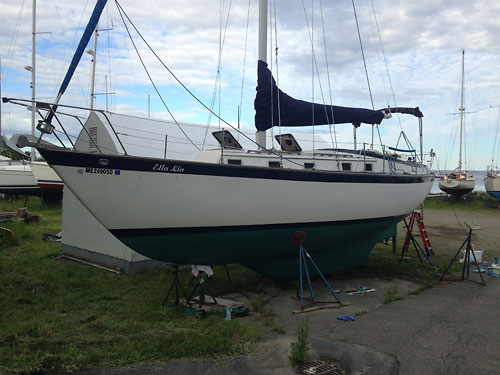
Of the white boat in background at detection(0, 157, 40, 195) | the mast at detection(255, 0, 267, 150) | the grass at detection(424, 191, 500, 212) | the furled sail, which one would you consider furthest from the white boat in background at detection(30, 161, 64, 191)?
the grass at detection(424, 191, 500, 212)

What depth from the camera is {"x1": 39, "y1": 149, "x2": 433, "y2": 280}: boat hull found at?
5.36 metres

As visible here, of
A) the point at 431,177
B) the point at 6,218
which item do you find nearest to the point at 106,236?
the point at 6,218

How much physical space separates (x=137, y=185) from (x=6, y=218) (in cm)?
1042

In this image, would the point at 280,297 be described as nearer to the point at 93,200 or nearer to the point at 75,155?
the point at 93,200

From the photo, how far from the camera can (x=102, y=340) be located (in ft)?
15.4

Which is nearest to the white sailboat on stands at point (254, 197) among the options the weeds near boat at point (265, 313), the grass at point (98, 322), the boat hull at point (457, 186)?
the weeds near boat at point (265, 313)

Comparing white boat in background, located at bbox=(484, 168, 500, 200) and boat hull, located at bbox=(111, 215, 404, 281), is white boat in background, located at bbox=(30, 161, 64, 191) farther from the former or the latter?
white boat in background, located at bbox=(484, 168, 500, 200)

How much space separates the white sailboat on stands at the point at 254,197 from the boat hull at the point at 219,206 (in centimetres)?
1

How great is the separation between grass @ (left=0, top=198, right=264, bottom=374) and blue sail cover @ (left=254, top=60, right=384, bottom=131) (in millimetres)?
3379

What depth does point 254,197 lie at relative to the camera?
6.07 meters

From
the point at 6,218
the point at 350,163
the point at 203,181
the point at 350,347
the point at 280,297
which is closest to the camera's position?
the point at 350,347

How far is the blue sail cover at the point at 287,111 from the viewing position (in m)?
7.80

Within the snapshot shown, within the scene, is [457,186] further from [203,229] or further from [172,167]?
[172,167]

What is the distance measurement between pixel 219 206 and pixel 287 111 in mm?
3230
